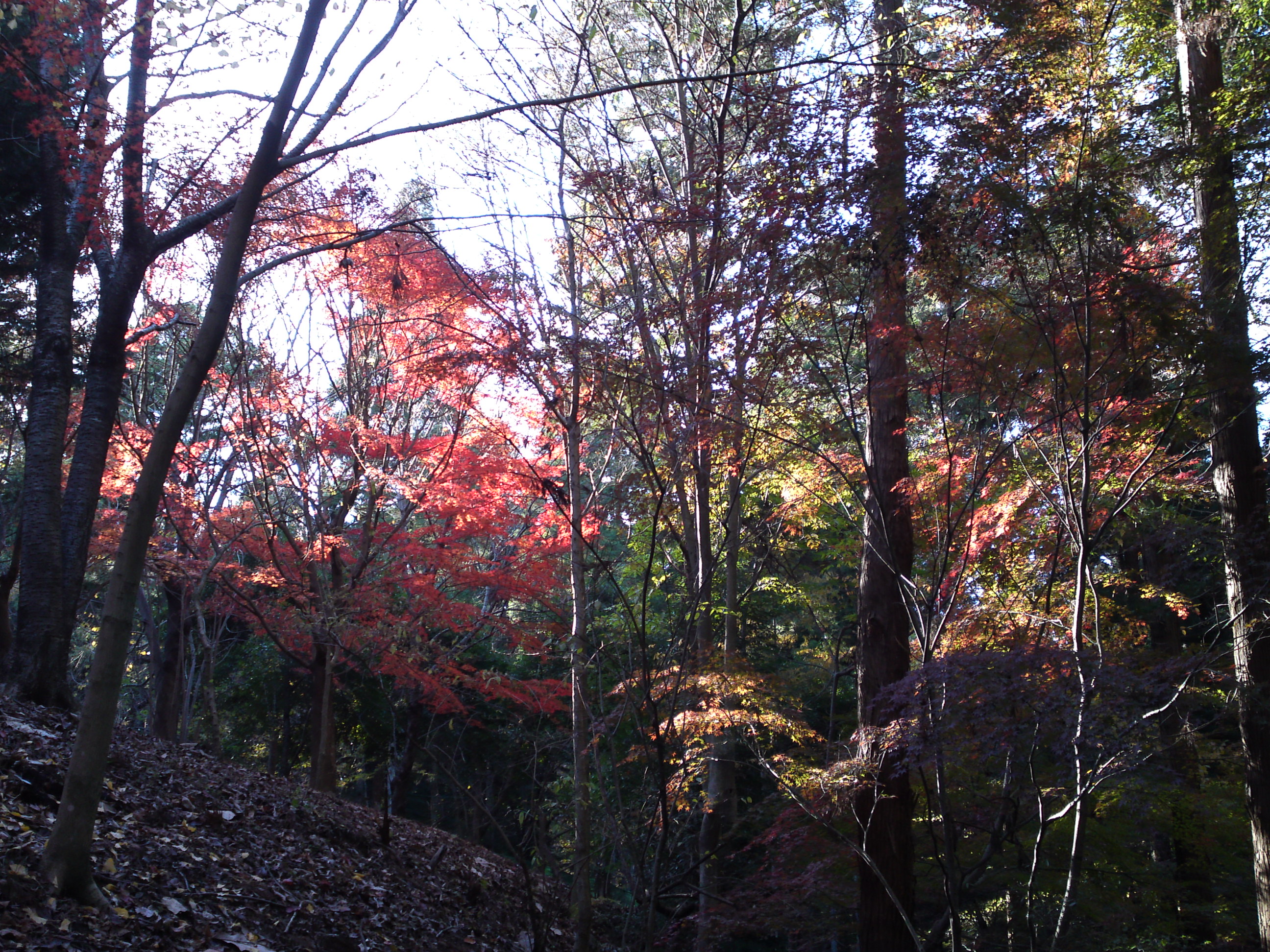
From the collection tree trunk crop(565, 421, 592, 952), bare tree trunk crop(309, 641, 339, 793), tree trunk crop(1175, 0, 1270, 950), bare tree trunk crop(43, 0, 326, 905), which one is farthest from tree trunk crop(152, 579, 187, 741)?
tree trunk crop(1175, 0, 1270, 950)

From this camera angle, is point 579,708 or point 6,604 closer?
point 579,708

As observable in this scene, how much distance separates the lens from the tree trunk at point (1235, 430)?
5.80 meters

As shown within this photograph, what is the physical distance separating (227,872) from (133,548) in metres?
2.70

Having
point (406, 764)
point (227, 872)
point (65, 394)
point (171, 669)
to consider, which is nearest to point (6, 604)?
point (65, 394)

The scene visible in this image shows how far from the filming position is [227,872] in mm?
4918

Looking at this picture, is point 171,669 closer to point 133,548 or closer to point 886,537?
point 133,548

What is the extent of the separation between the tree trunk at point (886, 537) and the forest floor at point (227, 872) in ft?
7.92

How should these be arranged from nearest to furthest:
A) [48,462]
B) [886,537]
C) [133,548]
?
1. [133,548]
2. [886,537]
3. [48,462]

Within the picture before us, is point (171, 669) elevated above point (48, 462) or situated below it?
below

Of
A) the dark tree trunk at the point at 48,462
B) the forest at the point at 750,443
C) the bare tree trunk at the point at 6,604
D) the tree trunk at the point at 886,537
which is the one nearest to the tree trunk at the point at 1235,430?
the forest at the point at 750,443

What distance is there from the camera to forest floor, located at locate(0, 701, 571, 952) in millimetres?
3609

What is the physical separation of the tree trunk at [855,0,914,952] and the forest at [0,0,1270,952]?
42 mm

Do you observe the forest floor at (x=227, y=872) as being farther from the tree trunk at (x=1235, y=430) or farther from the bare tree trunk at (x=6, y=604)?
the tree trunk at (x=1235, y=430)

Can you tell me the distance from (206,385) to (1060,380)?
354 inches
